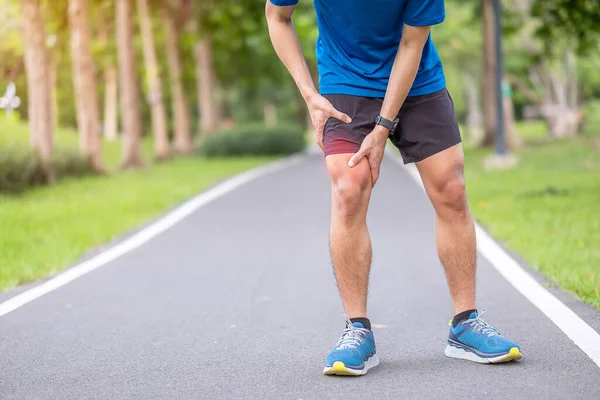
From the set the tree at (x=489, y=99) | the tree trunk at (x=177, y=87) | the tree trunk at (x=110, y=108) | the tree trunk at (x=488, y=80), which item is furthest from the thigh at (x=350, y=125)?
the tree trunk at (x=110, y=108)

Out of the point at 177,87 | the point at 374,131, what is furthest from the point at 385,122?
the point at 177,87

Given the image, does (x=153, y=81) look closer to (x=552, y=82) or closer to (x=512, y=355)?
(x=552, y=82)

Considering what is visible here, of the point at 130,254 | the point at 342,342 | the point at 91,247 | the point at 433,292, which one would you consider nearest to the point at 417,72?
the point at 342,342

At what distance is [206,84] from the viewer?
32281 millimetres

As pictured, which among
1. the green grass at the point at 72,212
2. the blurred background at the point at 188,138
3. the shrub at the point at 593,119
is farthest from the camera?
the shrub at the point at 593,119

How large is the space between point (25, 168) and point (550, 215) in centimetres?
909

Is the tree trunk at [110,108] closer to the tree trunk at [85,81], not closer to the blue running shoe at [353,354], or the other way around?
the tree trunk at [85,81]

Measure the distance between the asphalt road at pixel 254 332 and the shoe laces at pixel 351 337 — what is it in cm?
14

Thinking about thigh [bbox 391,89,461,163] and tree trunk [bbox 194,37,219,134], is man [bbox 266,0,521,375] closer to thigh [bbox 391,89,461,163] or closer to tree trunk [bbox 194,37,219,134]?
thigh [bbox 391,89,461,163]

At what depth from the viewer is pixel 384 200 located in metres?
13.4

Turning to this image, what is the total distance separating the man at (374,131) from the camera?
424 centimetres

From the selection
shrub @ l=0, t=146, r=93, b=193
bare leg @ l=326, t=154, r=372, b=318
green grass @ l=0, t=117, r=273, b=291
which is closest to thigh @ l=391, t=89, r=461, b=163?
bare leg @ l=326, t=154, r=372, b=318

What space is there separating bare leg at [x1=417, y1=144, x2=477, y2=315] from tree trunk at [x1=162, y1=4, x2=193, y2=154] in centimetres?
2712

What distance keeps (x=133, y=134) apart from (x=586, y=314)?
19285 millimetres
